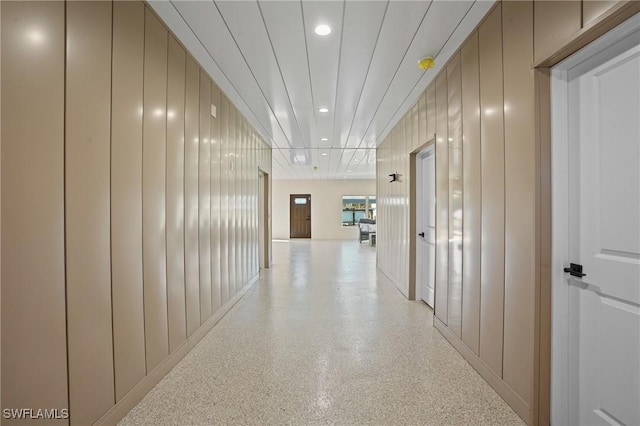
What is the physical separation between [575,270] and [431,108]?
2.33m

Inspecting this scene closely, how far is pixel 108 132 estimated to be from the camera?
1744mm

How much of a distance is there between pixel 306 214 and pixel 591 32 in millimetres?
12701

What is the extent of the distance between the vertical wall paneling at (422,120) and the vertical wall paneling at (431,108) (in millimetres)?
68

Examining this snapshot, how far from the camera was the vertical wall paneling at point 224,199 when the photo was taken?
3650 mm

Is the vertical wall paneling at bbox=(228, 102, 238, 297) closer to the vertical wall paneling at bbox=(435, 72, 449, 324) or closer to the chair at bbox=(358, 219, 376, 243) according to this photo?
the vertical wall paneling at bbox=(435, 72, 449, 324)

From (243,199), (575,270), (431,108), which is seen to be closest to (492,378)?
(575,270)

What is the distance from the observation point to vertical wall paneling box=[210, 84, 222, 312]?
336cm

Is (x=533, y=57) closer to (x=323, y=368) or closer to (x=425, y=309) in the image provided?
(x=323, y=368)

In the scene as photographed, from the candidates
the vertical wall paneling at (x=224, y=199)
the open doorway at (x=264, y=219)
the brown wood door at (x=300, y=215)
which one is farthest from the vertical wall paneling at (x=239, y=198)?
the brown wood door at (x=300, y=215)

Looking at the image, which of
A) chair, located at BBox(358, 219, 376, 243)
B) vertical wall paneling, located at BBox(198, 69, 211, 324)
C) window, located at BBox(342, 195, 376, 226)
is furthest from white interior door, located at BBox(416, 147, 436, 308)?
window, located at BBox(342, 195, 376, 226)

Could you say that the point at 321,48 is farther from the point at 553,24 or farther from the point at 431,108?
the point at 553,24

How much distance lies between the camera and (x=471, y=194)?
248 centimetres

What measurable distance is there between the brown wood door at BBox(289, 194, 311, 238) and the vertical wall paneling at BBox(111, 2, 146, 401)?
1182 centimetres

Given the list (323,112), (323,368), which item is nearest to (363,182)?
(323,112)
